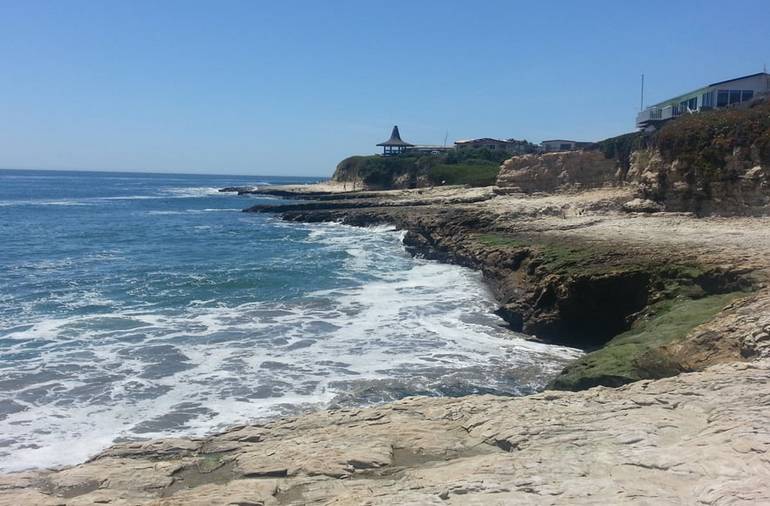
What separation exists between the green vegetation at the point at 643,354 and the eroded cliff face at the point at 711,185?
1066cm

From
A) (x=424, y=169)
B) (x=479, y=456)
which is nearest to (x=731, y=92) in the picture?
(x=479, y=456)

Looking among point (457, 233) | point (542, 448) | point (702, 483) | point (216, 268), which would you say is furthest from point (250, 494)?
point (457, 233)

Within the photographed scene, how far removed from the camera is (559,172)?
37.7 m

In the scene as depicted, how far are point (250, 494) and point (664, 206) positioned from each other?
23224 mm

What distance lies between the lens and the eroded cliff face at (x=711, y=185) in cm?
2209

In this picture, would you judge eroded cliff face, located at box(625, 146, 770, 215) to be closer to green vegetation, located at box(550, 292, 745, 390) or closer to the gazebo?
green vegetation, located at box(550, 292, 745, 390)

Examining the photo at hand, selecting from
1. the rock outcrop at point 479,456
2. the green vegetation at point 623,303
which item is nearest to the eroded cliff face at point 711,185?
the green vegetation at point 623,303

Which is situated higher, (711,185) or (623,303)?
(711,185)

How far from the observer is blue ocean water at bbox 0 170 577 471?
440 inches

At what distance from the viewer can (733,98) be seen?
36531 mm

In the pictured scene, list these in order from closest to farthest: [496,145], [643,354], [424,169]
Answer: [643,354] → [424,169] → [496,145]

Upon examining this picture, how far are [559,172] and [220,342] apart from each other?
89.1 feet

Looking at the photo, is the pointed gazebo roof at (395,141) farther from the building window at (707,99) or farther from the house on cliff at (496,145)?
the building window at (707,99)

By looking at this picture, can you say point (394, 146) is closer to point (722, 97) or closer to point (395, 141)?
point (395, 141)
